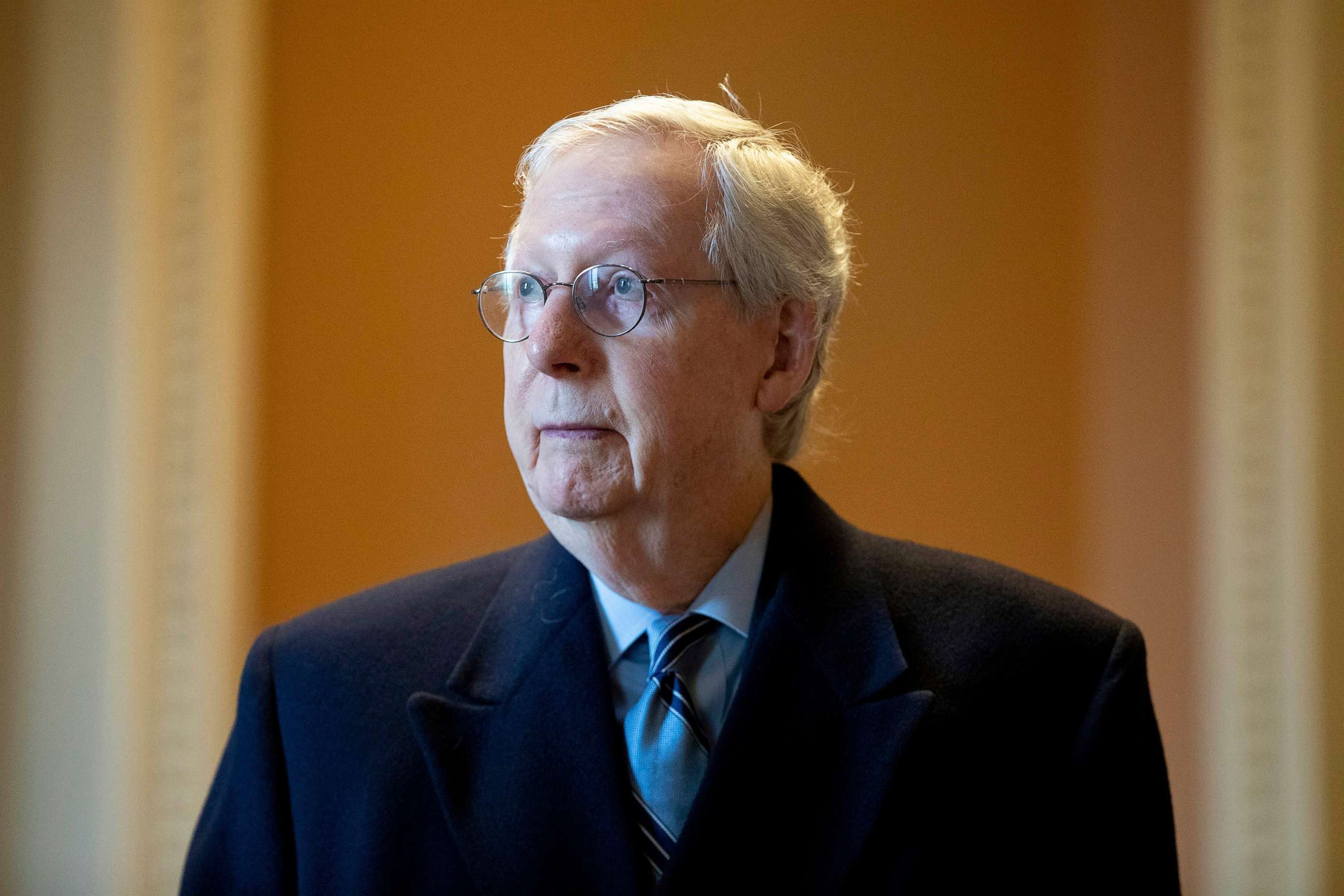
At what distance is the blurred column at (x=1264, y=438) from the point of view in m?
2.67

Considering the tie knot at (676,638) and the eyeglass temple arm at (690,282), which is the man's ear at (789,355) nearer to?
the eyeglass temple arm at (690,282)

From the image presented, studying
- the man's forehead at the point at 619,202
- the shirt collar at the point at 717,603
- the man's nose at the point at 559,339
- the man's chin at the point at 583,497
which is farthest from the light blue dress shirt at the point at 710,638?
the man's forehead at the point at 619,202

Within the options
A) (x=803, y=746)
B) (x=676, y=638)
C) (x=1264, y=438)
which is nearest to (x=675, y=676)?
(x=676, y=638)

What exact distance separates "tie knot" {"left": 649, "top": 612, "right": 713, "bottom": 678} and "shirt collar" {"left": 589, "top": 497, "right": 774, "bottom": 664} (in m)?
0.01

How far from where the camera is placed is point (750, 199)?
1450 millimetres

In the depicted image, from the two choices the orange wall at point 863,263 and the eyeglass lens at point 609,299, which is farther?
the orange wall at point 863,263

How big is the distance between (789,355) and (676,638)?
0.40m

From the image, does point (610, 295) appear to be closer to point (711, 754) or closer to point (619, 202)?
point (619, 202)

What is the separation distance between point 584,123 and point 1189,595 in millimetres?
2021

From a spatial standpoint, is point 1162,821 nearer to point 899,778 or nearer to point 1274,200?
point 899,778

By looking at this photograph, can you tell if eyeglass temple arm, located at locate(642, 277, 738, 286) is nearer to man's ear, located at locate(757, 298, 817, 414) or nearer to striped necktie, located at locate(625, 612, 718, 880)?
man's ear, located at locate(757, 298, 817, 414)

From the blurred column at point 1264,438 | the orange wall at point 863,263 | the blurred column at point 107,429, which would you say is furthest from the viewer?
the orange wall at point 863,263

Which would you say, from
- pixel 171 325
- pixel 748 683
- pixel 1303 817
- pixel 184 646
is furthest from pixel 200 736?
pixel 1303 817

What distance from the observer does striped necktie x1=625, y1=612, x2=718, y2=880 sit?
1.40 m
